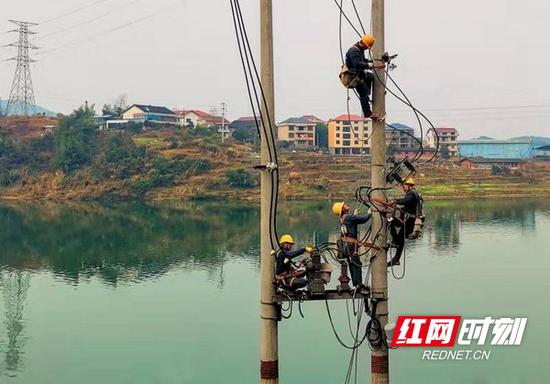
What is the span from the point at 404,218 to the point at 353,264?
52 centimetres

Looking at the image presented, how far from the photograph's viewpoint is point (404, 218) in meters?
4.68

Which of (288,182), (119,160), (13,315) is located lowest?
(13,315)

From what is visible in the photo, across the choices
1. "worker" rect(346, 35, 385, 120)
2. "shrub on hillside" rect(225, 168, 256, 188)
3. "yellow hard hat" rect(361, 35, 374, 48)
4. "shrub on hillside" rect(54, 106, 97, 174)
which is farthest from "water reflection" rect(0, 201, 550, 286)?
"yellow hard hat" rect(361, 35, 374, 48)

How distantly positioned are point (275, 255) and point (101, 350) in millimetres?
12537

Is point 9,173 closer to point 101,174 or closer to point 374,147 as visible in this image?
point 101,174

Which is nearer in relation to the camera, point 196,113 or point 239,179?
point 239,179

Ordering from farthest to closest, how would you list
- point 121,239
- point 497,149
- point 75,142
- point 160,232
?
point 497,149 < point 75,142 < point 160,232 < point 121,239

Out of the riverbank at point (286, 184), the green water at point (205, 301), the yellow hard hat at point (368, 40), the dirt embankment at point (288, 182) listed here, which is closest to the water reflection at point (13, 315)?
the green water at point (205, 301)

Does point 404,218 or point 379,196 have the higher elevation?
point 379,196

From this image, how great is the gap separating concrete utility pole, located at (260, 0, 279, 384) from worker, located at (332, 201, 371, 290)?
72 cm

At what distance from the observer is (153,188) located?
61594 mm

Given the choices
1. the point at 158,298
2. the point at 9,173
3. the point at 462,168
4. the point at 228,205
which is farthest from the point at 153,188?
the point at 158,298

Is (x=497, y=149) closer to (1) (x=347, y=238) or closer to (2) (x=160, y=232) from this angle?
(2) (x=160, y=232)

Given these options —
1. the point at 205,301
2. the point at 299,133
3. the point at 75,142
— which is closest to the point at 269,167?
the point at 205,301
